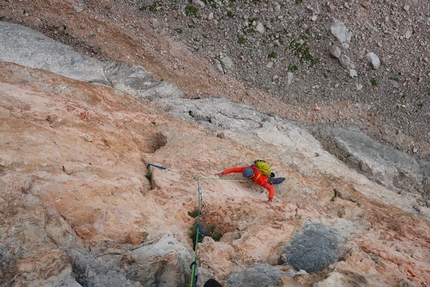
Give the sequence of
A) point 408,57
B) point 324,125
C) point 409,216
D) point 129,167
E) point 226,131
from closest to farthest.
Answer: point 129,167 < point 409,216 < point 226,131 < point 324,125 < point 408,57

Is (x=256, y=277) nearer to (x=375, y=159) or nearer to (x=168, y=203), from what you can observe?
(x=168, y=203)

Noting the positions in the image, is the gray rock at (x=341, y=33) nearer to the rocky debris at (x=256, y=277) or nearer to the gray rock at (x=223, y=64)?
the gray rock at (x=223, y=64)

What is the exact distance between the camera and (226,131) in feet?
47.2

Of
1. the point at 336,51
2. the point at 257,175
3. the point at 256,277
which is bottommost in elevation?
the point at 257,175

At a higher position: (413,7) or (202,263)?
(413,7)

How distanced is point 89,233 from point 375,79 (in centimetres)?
1786

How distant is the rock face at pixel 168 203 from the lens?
678cm

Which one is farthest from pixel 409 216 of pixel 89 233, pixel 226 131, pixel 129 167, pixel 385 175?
pixel 89 233

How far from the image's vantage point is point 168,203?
9.70 metres

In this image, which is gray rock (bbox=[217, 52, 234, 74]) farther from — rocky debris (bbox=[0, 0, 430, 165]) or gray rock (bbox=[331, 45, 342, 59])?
gray rock (bbox=[331, 45, 342, 59])

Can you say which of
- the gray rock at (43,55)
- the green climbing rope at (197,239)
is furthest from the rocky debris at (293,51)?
the green climbing rope at (197,239)

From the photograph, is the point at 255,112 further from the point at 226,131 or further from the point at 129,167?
the point at 129,167

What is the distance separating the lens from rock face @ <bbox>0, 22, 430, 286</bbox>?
678 centimetres

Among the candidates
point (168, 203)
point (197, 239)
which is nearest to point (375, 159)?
point (168, 203)
